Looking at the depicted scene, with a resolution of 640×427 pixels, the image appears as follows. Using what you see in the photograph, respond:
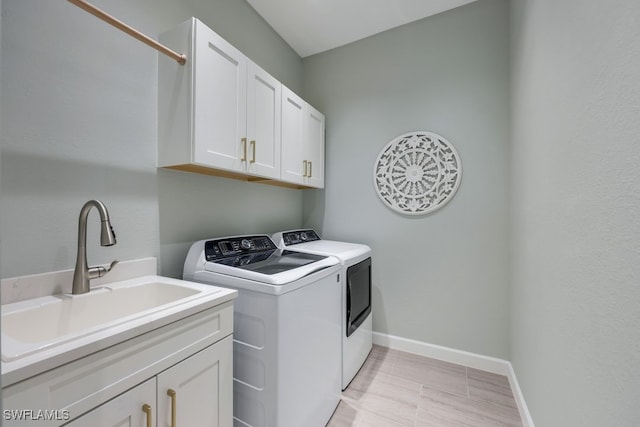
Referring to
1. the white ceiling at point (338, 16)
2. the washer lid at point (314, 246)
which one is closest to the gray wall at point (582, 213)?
the white ceiling at point (338, 16)

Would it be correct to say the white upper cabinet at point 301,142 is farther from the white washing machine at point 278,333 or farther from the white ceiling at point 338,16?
the white washing machine at point 278,333

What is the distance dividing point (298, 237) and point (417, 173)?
3.74 feet

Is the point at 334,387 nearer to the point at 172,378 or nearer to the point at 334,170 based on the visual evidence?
the point at 172,378

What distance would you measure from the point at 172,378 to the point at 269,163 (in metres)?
1.32

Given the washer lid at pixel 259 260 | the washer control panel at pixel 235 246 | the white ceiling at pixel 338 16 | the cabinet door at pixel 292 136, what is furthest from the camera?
the white ceiling at pixel 338 16

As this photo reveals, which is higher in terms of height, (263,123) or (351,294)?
(263,123)

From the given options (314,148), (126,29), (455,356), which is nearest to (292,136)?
(314,148)

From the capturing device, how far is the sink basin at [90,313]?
2.61 feet

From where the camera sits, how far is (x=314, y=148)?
2.56 metres

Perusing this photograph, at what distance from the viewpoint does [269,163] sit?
6.41 ft

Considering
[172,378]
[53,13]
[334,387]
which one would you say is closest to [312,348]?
[334,387]

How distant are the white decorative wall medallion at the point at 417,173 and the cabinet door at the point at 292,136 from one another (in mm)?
Result: 719

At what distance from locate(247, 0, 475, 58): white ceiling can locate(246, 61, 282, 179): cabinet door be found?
2.51ft

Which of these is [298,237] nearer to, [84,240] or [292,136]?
[292,136]
